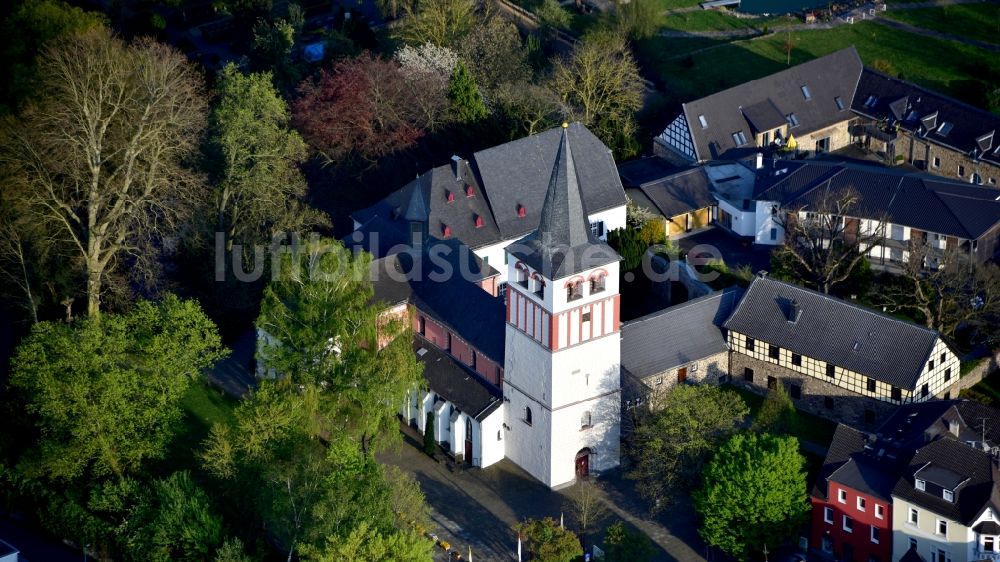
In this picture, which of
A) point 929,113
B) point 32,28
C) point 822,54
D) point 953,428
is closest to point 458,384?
point 953,428

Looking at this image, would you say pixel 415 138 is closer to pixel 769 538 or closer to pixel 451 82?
pixel 451 82

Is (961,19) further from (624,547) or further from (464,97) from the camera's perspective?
(624,547)

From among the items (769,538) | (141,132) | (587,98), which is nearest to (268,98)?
(141,132)

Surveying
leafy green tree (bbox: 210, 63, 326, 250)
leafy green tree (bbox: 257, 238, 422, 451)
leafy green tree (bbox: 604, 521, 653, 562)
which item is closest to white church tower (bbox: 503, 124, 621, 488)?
leafy green tree (bbox: 257, 238, 422, 451)

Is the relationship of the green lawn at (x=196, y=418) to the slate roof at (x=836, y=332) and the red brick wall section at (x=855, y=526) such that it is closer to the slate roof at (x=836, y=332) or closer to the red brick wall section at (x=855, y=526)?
the slate roof at (x=836, y=332)

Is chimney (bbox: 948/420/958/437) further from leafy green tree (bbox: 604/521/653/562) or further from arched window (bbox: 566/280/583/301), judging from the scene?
arched window (bbox: 566/280/583/301)

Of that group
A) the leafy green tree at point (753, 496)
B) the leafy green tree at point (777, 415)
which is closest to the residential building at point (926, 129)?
the leafy green tree at point (777, 415)
